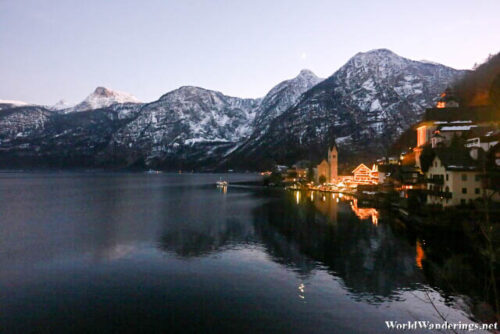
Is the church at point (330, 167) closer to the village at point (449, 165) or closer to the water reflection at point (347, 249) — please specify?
the village at point (449, 165)

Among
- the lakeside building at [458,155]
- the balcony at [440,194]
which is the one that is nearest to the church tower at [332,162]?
the lakeside building at [458,155]

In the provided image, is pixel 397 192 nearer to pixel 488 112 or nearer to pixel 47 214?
pixel 488 112

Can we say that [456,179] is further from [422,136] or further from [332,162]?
[332,162]

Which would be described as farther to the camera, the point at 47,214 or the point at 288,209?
the point at 288,209

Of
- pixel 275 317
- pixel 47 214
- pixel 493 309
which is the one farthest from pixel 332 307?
pixel 47 214

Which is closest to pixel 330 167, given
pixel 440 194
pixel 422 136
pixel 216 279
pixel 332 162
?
pixel 332 162

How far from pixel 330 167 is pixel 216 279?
13354 cm

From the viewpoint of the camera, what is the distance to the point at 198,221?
65938 mm

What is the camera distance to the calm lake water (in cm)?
2342

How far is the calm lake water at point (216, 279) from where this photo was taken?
23422 millimetres

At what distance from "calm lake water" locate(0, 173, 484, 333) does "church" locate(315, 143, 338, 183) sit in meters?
97.4

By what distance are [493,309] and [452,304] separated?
8.54 feet

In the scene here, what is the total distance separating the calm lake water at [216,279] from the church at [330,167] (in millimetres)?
97386

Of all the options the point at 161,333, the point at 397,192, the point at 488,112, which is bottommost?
the point at 161,333
